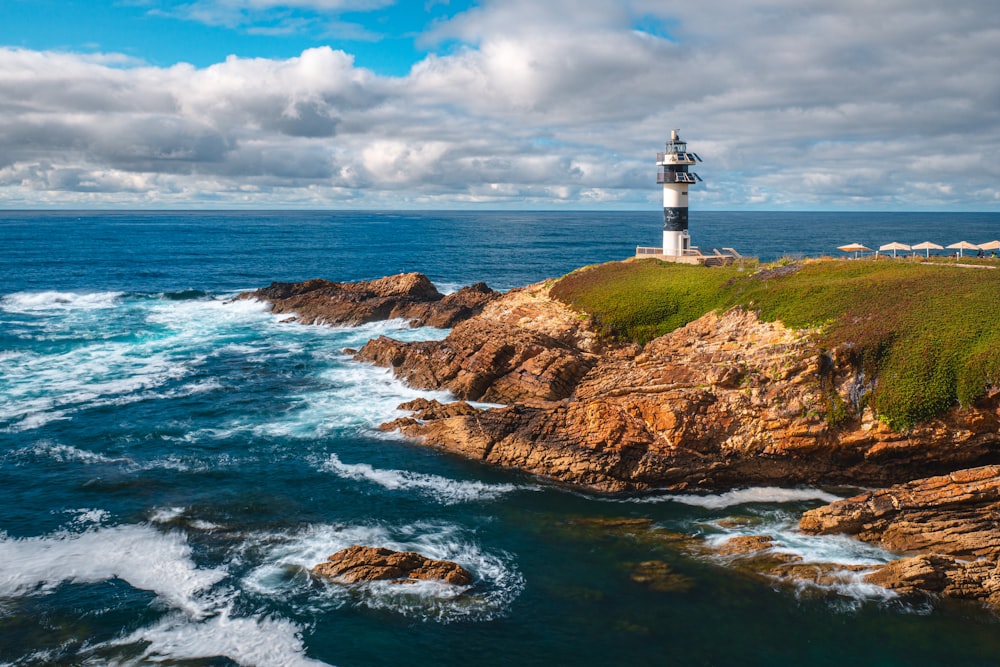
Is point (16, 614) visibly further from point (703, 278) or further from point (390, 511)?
point (703, 278)

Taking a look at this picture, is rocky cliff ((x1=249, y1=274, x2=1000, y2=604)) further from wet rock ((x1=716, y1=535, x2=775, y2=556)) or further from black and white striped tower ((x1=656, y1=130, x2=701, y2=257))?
black and white striped tower ((x1=656, y1=130, x2=701, y2=257))

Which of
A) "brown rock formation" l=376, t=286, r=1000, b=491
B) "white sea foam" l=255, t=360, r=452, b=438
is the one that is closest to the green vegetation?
"brown rock formation" l=376, t=286, r=1000, b=491

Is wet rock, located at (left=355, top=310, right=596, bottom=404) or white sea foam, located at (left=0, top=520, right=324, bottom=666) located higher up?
wet rock, located at (left=355, top=310, right=596, bottom=404)

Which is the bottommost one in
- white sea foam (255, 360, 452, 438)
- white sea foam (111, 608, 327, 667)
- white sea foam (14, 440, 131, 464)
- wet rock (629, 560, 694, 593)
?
white sea foam (111, 608, 327, 667)

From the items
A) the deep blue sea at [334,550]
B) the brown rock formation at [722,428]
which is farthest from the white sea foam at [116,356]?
the brown rock formation at [722,428]

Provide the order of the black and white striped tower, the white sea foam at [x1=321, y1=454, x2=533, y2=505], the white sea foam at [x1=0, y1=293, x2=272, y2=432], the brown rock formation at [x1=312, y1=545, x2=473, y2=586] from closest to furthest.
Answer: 1. the brown rock formation at [x1=312, y1=545, x2=473, y2=586]
2. the white sea foam at [x1=321, y1=454, x2=533, y2=505]
3. the white sea foam at [x1=0, y1=293, x2=272, y2=432]
4. the black and white striped tower

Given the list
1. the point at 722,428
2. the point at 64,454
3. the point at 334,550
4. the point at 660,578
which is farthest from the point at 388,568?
the point at 64,454

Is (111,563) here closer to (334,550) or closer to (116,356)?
(334,550)
